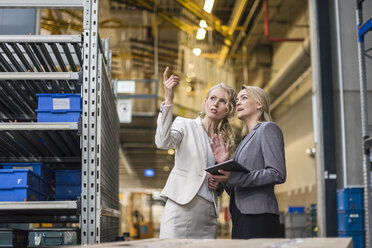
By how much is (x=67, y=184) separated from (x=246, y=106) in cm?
160

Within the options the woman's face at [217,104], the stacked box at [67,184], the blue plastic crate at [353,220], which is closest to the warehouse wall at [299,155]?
the blue plastic crate at [353,220]

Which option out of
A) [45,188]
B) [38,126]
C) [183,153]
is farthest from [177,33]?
[183,153]

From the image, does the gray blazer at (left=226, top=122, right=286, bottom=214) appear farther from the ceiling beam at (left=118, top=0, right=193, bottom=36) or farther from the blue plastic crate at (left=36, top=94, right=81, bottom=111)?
the ceiling beam at (left=118, top=0, right=193, bottom=36)

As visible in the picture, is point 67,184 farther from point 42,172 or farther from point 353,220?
point 353,220

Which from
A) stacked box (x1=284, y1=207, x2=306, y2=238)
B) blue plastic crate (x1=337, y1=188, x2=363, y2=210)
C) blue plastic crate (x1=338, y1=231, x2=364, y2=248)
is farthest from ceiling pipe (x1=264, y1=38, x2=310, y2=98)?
blue plastic crate (x1=338, y1=231, x2=364, y2=248)

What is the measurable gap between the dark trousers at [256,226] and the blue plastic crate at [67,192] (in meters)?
1.49

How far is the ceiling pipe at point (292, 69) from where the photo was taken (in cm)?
1091

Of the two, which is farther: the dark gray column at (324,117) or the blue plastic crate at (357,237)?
the dark gray column at (324,117)

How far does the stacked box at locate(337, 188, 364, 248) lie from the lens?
7.02 meters

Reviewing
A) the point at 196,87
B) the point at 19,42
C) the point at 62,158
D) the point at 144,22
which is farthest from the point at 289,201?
the point at 19,42

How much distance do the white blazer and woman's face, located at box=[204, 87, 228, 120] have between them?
0.37 ft

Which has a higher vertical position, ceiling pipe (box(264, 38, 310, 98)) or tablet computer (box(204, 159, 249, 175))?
ceiling pipe (box(264, 38, 310, 98))

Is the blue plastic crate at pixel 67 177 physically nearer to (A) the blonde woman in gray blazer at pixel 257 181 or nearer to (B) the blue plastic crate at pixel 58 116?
(B) the blue plastic crate at pixel 58 116

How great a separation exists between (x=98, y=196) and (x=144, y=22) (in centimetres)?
1319
